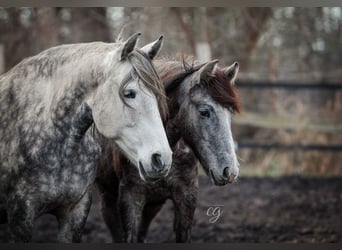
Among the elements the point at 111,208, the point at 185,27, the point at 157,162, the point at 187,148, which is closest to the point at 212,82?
the point at 187,148

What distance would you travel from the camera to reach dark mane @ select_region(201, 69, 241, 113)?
3100 millimetres

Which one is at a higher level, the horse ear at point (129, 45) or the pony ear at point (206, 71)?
the horse ear at point (129, 45)

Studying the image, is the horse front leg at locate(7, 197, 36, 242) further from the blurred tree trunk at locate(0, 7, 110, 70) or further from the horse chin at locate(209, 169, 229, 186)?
the blurred tree trunk at locate(0, 7, 110, 70)

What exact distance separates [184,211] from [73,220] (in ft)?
2.09

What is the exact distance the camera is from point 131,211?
322 cm

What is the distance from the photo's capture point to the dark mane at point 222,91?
310 cm

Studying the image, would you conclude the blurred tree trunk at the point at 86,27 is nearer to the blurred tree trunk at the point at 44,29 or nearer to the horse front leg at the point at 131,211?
the blurred tree trunk at the point at 44,29

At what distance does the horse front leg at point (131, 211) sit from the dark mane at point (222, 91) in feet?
2.24

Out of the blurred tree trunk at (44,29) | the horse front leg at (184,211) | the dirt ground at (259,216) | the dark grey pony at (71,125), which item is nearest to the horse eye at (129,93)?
the dark grey pony at (71,125)

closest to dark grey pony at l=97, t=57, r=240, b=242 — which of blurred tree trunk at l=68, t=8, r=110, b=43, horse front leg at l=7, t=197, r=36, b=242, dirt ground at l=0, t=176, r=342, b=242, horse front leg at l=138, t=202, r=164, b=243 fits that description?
horse front leg at l=138, t=202, r=164, b=243

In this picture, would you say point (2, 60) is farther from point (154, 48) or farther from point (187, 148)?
point (154, 48)

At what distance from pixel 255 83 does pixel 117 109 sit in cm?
391

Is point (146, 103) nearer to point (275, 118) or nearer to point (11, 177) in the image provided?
point (11, 177)

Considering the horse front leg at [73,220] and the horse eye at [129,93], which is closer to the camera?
the horse eye at [129,93]
